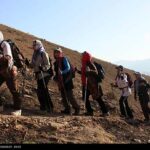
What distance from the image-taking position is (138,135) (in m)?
13.3

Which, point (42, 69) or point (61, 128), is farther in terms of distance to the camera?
point (42, 69)

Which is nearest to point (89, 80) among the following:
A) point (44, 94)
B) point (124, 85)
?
point (44, 94)

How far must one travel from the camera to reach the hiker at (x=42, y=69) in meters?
13.6

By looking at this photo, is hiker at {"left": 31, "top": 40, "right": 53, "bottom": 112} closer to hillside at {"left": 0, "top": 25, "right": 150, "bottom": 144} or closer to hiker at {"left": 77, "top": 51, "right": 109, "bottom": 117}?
hillside at {"left": 0, "top": 25, "right": 150, "bottom": 144}

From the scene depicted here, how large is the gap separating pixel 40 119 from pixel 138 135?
320 cm

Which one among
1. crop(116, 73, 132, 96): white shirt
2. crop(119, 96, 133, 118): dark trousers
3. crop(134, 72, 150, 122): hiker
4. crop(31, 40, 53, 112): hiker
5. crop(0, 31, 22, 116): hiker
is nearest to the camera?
crop(0, 31, 22, 116): hiker

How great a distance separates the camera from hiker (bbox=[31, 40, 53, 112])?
536 inches

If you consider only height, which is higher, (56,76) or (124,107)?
(56,76)

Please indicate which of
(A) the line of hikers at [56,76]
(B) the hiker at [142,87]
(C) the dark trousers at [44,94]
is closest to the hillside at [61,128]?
(C) the dark trousers at [44,94]

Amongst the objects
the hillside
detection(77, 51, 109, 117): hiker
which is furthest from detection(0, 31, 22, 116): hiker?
detection(77, 51, 109, 117): hiker

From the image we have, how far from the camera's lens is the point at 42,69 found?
1383cm

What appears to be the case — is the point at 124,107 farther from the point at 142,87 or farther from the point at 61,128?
the point at 61,128
